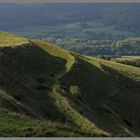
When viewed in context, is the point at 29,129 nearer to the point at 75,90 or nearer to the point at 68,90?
the point at 68,90

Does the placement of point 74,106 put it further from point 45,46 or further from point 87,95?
point 45,46

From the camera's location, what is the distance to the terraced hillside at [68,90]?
4750 cm

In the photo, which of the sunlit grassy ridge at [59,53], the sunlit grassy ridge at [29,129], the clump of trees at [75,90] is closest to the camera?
the sunlit grassy ridge at [29,129]

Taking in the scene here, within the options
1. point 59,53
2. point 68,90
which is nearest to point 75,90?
point 68,90

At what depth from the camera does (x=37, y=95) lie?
5578 cm

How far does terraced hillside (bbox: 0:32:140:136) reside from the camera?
1870 inches

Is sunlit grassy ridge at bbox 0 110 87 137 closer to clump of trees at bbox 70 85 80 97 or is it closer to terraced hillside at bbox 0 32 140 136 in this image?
terraced hillside at bbox 0 32 140 136

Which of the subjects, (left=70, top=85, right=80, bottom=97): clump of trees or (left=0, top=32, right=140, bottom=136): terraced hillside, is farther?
(left=70, top=85, right=80, bottom=97): clump of trees

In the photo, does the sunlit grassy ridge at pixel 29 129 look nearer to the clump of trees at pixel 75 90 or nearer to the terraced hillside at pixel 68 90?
the terraced hillside at pixel 68 90

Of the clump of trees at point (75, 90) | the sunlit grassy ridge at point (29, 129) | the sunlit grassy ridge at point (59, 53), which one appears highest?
the sunlit grassy ridge at point (59, 53)

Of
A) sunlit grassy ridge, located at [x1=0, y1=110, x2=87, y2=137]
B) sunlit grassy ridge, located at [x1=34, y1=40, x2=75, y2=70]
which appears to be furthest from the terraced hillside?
sunlit grassy ridge, located at [x1=0, y1=110, x2=87, y2=137]

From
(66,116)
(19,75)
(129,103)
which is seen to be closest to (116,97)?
(129,103)

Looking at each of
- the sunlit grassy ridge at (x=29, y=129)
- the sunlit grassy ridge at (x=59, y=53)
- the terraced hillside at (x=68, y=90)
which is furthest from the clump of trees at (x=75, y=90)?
the sunlit grassy ridge at (x=29, y=129)

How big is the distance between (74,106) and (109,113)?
1024cm
